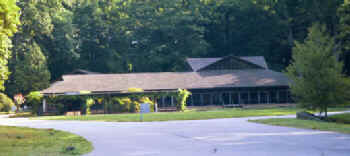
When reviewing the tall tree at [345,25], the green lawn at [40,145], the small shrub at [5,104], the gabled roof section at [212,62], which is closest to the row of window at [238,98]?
the gabled roof section at [212,62]

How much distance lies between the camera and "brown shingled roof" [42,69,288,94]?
158 ft

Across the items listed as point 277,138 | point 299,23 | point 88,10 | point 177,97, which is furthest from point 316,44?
point 88,10

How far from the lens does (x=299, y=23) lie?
61.5 m

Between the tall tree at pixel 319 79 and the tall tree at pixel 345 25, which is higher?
the tall tree at pixel 345 25

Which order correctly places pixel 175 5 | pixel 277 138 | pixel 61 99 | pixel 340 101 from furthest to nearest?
pixel 175 5 < pixel 61 99 < pixel 340 101 < pixel 277 138

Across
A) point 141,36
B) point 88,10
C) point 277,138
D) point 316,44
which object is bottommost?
point 277,138

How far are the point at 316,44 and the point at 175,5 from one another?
4137 cm

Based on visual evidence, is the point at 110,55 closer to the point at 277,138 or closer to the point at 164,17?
the point at 164,17

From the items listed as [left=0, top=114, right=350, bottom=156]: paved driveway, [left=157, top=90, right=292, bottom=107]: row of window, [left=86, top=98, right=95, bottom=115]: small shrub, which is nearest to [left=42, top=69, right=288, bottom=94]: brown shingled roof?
[left=157, top=90, right=292, bottom=107]: row of window

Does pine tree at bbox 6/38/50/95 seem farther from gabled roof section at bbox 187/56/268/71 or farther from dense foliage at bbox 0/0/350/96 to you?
gabled roof section at bbox 187/56/268/71

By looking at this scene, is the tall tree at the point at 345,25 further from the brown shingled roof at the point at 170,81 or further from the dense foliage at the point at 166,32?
the brown shingled roof at the point at 170,81

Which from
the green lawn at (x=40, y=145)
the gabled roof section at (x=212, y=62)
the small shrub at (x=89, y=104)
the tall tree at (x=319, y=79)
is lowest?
the green lawn at (x=40, y=145)

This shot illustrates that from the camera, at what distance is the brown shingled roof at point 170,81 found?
158 ft

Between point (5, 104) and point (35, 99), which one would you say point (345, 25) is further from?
point (5, 104)
